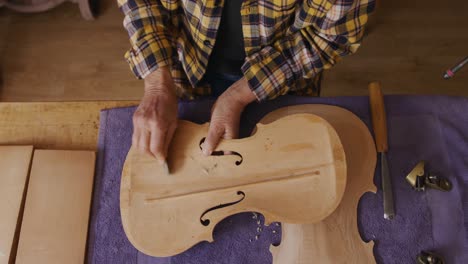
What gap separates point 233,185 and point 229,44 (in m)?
0.33

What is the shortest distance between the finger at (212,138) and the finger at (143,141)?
11 cm

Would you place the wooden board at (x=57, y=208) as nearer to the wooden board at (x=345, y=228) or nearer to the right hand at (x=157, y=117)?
the right hand at (x=157, y=117)

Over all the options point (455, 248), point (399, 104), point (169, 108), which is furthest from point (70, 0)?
point (455, 248)

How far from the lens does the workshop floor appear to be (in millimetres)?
1539

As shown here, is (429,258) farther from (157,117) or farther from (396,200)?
(157,117)

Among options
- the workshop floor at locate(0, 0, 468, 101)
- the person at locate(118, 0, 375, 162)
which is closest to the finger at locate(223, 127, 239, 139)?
the person at locate(118, 0, 375, 162)

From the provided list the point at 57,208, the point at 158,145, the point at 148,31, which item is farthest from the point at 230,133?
the point at 57,208

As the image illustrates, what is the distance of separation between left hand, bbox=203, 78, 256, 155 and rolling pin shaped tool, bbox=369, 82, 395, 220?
0.88 feet

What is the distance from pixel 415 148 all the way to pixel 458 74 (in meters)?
0.97

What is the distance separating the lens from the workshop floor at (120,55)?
154cm

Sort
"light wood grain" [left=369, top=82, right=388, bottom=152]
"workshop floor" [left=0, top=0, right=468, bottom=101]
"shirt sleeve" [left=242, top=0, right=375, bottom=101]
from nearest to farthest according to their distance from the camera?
"shirt sleeve" [left=242, top=0, right=375, bottom=101], "light wood grain" [left=369, top=82, right=388, bottom=152], "workshop floor" [left=0, top=0, right=468, bottom=101]

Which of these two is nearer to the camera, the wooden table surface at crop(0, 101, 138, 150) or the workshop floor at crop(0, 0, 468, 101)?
the wooden table surface at crop(0, 101, 138, 150)

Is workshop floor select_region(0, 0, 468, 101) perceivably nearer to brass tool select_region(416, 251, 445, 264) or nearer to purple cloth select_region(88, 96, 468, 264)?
purple cloth select_region(88, 96, 468, 264)

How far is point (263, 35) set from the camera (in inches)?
28.9
